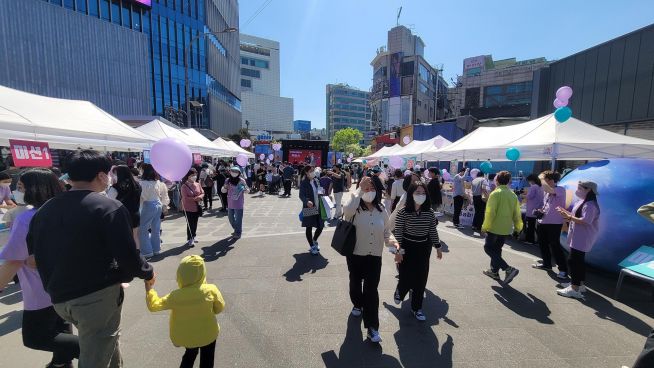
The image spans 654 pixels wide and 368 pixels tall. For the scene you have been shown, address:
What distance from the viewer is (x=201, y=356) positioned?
91.4 inches

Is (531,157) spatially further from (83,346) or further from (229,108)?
(229,108)

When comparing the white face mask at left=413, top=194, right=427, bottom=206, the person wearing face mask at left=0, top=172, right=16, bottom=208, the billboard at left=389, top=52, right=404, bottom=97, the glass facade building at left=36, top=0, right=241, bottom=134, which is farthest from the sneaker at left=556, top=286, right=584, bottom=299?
the billboard at left=389, top=52, right=404, bottom=97

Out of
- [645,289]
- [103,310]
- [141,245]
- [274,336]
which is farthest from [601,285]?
[141,245]

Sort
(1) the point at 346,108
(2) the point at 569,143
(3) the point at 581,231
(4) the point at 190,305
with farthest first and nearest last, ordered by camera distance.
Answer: (1) the point at 346,108 → (2) the point at 569,143 → (3) the point at 581,231 → (4) the point at 190,305

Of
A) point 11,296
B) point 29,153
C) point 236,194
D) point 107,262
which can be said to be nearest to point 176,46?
point 236,194

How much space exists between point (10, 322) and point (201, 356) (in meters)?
3.14

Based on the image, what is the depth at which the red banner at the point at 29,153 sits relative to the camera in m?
4.41

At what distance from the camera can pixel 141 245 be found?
5887 mm

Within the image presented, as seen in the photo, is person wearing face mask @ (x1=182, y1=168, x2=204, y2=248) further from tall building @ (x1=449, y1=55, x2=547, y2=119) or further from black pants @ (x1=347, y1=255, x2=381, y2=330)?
tall building @ (x1=449, y1=55, x2=547, y2=119)

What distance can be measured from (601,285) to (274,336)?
5339 millimetres

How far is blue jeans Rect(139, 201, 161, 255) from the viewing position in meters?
5.86

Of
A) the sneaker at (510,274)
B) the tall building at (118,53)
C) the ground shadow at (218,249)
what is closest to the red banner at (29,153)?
the ground shadow at (218,249)

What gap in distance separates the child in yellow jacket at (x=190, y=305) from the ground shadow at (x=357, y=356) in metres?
1.31

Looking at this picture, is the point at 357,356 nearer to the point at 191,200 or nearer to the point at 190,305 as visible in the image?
the point at 190,305
